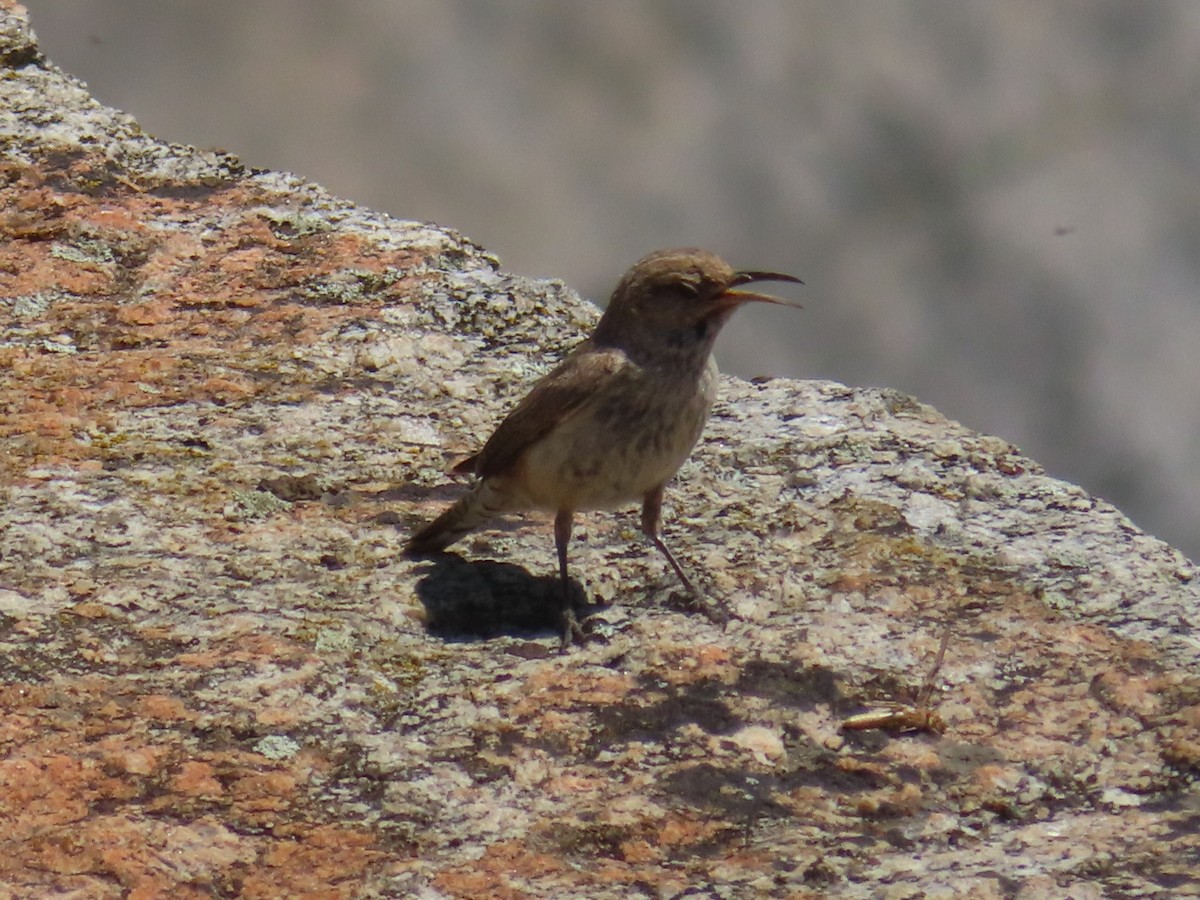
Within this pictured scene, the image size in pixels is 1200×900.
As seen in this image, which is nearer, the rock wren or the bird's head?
the rock wren

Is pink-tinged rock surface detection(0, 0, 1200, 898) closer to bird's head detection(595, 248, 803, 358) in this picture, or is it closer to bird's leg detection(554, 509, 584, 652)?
bird's leg detection(554, 509, 584, 652)

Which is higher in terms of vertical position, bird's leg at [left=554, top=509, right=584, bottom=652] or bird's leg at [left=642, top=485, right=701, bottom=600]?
bird's leg at [left=642, top=485, right=701, bottom=600]

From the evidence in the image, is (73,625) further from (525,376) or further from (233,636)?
(525,376)

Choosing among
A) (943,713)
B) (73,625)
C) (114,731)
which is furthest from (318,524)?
(943,713)

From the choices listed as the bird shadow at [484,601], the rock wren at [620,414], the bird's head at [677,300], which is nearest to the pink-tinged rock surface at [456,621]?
the bird shadow at [484,601]

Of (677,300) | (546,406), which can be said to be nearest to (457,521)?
(546,406)

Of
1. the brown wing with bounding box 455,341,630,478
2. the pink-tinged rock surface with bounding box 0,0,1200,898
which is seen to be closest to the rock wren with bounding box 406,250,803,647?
the brown wing with bounding box 455,341,630,478
